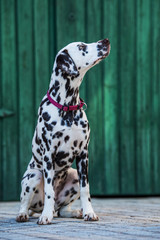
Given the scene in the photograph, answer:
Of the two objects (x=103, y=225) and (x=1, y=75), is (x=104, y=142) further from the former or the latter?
(x=103, y=225)

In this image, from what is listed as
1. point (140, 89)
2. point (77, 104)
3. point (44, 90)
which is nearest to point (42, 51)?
point (44, 90)

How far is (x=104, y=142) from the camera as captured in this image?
6.79 metres

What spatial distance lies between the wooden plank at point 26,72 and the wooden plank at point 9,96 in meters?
0.08

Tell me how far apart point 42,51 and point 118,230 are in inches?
141

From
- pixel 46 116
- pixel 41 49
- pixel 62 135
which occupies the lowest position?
pixel 62 135

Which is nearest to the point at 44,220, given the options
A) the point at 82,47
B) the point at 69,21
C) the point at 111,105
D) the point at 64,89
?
the point at 64,89

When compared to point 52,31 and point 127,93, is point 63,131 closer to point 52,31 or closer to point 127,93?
point 127,93

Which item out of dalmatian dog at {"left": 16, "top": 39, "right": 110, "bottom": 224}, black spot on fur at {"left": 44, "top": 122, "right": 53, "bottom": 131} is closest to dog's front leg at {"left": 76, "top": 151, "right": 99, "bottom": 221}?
dalmatian dog at {"left": 16, "top": 39, "right": 110, "bottom": 224}

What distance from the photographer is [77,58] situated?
4.27 meters

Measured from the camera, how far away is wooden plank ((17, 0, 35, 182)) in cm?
666

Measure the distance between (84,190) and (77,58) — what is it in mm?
1117

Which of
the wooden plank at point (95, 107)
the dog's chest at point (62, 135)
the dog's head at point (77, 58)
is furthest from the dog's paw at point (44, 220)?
the wooden plank at point (95, 107)

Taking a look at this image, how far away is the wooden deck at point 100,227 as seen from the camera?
11.4ft

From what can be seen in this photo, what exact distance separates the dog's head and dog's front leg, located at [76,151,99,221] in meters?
0.71
